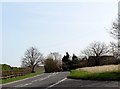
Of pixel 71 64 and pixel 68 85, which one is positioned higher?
pixel 71 64

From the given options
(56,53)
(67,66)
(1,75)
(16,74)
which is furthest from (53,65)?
(1,75)

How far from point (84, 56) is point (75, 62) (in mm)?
10598

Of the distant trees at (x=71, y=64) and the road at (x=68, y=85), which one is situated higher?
the distant trees at (x=71, y=64)

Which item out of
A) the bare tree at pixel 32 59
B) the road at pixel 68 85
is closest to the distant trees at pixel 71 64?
the bare tree at pixel 32 59

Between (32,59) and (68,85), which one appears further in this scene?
(32,59)

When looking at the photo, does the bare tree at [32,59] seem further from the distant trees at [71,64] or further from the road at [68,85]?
the road at [68,85]

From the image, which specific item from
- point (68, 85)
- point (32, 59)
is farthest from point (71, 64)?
point (68, 85)

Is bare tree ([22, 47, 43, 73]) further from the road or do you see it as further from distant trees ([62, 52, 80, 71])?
the road

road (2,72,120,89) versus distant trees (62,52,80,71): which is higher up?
distant trees (62,52,80,71)

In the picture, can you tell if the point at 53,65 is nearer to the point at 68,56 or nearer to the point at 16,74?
the point at 68,56

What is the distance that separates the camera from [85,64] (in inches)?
3885

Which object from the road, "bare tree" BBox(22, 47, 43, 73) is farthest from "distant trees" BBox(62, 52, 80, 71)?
the road

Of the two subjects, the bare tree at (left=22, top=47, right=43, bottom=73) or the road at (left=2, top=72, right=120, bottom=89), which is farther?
the bare tree at (left=22, top=47, right=43, bottom=73)

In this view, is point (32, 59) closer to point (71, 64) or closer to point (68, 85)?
point (71, 64)
